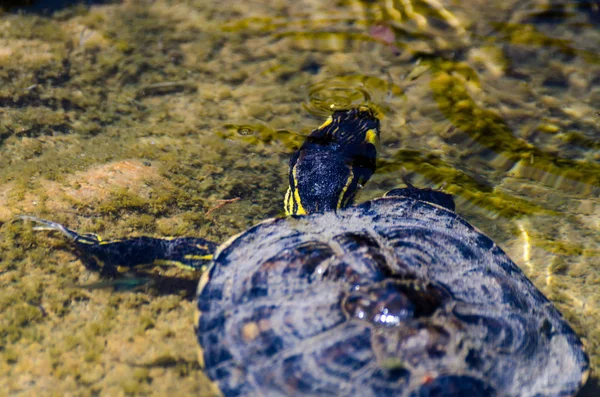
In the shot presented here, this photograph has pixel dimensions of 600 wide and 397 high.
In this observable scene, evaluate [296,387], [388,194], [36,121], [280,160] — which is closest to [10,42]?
[36,121]

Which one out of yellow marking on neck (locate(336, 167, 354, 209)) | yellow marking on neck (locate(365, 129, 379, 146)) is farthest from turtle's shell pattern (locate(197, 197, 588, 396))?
yellow marking on neck (locate(365, 129, 379, 146))

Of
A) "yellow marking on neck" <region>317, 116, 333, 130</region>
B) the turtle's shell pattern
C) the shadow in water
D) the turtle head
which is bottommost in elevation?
the turtle's shell pattern

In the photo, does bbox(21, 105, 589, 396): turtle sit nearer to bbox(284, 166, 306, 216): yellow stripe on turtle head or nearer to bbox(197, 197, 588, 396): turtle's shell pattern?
bbox(197, 197, 588, 396): turtle's shell pattern

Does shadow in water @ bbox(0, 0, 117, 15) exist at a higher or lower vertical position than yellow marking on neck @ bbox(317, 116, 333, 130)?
higher

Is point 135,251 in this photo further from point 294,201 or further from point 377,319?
point 377,319

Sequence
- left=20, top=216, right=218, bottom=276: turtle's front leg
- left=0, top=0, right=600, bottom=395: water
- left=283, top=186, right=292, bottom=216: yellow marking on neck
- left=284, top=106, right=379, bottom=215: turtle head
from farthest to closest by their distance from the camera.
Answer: left=283, top=186, right=292, bottom=216: yellow marking on neck < left=284, top=106, right=379, bottom=215: turtle head < left=20, top=216, right=218, bottom=276: turtle's front leg < left=0, top=0, right=600, bottom=395: water

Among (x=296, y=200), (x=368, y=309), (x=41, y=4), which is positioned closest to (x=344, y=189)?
(x=296, y=200)
